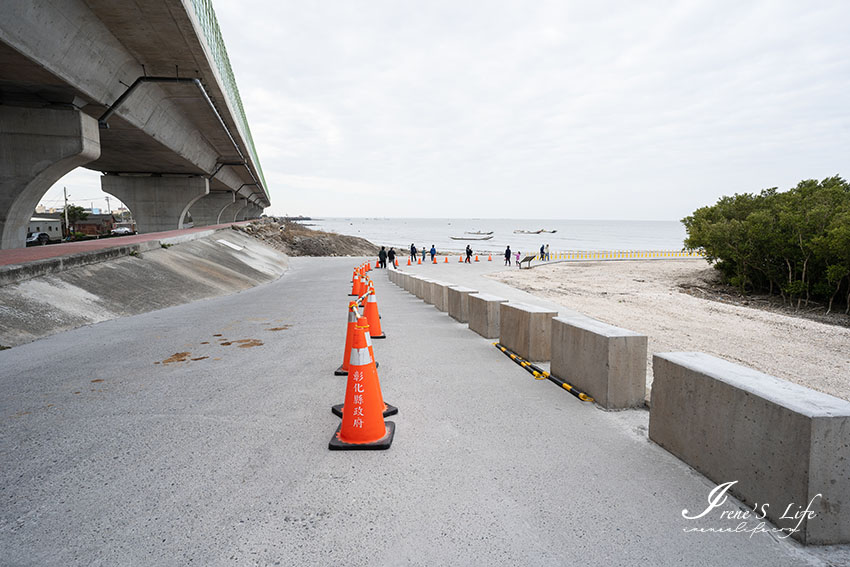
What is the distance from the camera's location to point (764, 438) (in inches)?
116

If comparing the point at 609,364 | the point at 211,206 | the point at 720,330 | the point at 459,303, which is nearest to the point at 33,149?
the point at 459,303

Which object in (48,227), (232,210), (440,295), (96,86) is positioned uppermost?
(232,210)

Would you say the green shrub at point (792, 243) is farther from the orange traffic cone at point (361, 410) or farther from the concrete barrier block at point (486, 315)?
the orange traffic cone at point (361, 410)

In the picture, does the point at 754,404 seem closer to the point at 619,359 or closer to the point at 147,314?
the point at 619,359

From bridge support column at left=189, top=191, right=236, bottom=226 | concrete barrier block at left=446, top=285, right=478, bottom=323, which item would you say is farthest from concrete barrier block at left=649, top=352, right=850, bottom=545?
bridge support column at left=189, top=191, right=236, bottom=226

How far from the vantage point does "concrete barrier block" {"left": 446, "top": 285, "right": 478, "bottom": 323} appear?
1069 centimetres

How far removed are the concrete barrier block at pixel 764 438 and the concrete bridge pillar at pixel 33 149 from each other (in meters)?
17.4

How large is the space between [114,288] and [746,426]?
1461 cm

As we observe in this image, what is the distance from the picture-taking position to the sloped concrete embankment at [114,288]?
9.16 m

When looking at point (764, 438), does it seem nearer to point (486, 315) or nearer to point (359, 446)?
point (359, 446)

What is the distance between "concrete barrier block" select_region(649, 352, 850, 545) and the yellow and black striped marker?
1.32 metres

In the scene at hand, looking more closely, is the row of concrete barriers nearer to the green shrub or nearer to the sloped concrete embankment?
the sloped concrete embankment

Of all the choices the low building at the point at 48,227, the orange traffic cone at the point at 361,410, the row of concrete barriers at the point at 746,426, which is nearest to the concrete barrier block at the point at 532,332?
the row of concrete barriers at the point at 746,426

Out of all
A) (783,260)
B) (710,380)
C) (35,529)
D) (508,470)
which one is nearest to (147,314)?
(35,529)
